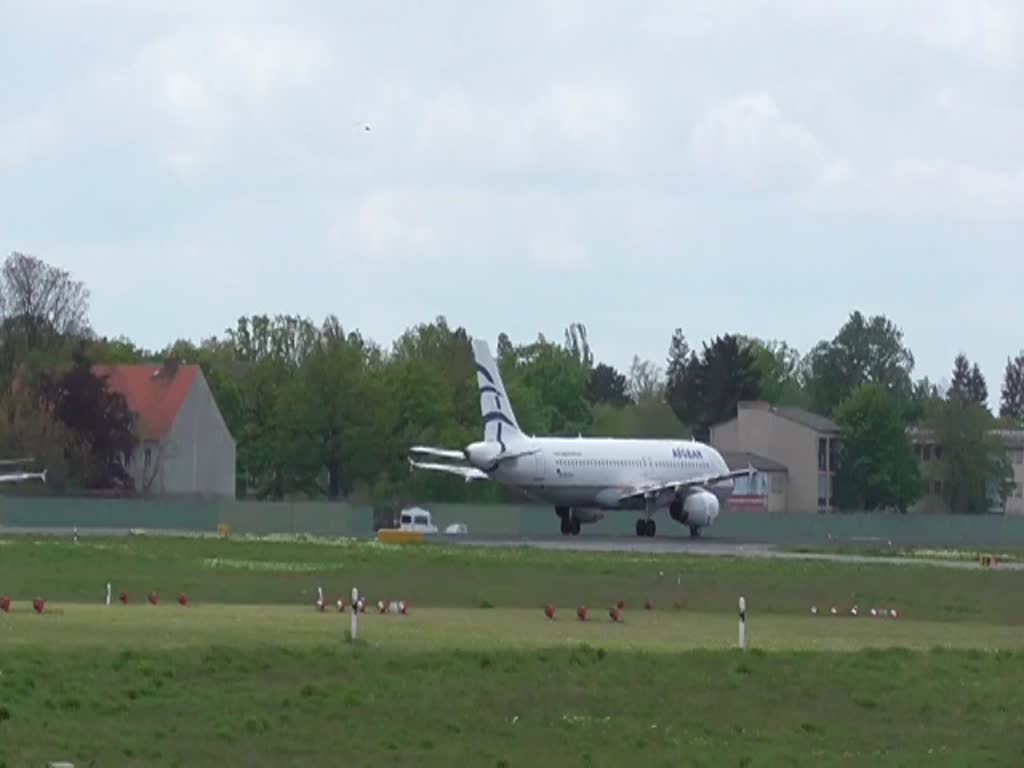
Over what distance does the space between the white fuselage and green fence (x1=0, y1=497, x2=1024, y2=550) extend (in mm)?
2780

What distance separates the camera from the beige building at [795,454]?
150500mm

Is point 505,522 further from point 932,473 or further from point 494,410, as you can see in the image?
point 932,473

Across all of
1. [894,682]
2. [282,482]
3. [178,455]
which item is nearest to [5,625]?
[894,682]

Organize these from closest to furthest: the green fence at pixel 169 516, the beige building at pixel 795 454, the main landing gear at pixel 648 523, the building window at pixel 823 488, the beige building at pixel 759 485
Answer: the main landing gear at pixel 648 523 < the green fence at pixel 169 516 < the beige building at pixel 759 485 < the beige building at pixel 795 454 < the building window at pixel 823 488

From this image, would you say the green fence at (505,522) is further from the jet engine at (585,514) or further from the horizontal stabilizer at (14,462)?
the horizontal stabilizer at (14,462)

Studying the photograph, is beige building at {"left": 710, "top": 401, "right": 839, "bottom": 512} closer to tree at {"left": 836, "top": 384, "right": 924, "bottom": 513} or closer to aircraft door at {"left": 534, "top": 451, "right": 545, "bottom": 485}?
tree at {"left": 836, "top": 384, "right": 924, "bottom": 513}

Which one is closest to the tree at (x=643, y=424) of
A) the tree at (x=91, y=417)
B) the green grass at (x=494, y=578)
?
the tree at (x=91, y=417)

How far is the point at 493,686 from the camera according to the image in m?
26.8

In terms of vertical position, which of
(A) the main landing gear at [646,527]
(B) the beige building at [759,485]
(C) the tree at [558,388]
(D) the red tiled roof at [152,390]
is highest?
(C) the tree at [558,388]

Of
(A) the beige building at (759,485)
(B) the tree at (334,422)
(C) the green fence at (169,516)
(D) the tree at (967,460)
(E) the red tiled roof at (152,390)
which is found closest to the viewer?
(C) the green fence at (169,516)

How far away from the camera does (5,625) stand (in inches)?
1303

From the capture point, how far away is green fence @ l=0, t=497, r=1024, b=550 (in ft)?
326

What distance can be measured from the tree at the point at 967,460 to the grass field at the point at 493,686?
10620cm

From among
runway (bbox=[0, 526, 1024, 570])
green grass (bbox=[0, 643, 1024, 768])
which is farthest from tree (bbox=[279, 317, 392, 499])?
green grass (bbox=[0, 643, 1024, 768])
